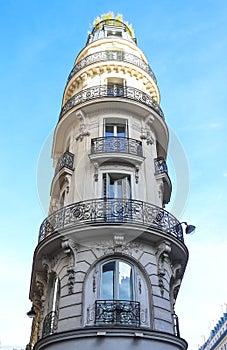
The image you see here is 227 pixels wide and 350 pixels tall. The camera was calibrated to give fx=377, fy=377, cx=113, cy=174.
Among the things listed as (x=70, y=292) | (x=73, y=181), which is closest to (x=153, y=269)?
(x=70, y=292)

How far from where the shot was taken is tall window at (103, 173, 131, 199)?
13.9m

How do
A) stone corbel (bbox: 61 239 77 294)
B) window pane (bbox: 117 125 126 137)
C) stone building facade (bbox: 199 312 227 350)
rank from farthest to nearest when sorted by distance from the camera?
stone building facade (bbox: 199 312 227 350)
window pane (bbox: 117 125 126 137)
stone corbel (bbox: 61 239 77 294)

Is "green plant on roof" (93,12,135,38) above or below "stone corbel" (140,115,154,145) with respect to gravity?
above

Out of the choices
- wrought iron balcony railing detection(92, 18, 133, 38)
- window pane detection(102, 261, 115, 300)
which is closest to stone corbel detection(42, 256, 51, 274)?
window pane detection(102, 261, 115, 300)

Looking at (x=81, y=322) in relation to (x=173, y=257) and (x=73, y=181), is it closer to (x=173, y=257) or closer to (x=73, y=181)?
(x=173, y=257)

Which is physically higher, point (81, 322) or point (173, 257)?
point (173, 257)

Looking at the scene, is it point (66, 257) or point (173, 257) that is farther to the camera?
point (173, 257)

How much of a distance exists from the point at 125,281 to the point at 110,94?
8.62m

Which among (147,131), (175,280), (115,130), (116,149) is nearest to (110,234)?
(175,280)

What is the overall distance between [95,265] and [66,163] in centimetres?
489

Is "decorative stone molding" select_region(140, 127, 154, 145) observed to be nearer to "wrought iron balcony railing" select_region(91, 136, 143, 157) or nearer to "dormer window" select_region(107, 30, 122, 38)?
"wrought iron balcony railing" select_region(91, 136, 143, 157)

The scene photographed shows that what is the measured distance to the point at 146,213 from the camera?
43.1 ft

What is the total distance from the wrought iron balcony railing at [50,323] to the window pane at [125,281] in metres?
2.22

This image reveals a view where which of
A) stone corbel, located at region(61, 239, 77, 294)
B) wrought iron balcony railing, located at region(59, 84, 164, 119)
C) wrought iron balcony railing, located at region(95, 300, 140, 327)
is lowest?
wrought iron balcony railing, located at region(95, 300, 140, 327)
